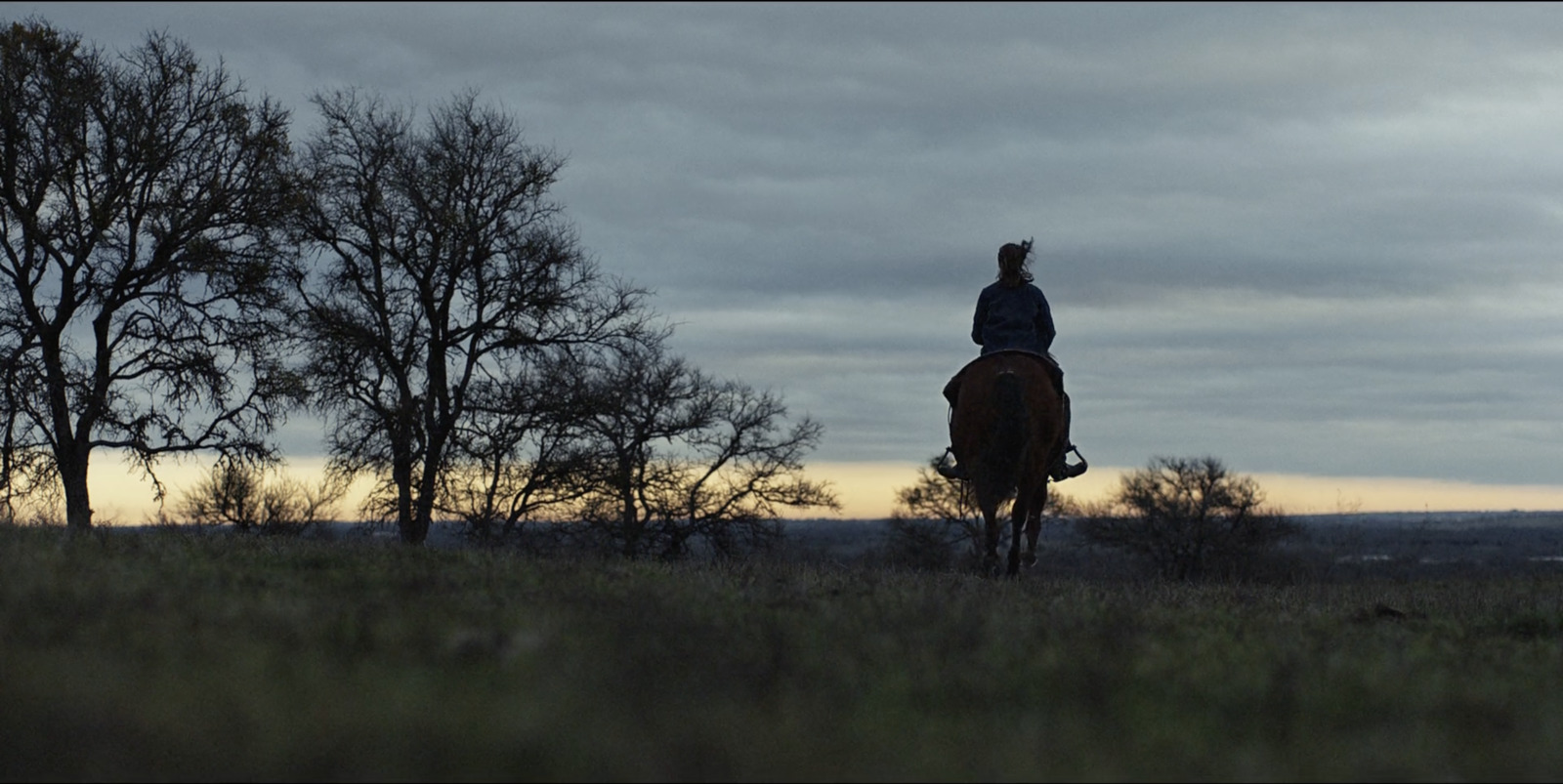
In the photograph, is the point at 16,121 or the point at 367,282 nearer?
the point at 16,121

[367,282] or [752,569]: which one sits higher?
[367,282]

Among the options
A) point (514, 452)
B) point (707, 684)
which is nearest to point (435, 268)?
point (514, 452)

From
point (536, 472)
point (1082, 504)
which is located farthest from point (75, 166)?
point (1082, 504)

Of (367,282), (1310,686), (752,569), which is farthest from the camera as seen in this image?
(367,282)

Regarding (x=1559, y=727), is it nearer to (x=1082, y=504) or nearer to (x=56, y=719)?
(x=56, y=719)

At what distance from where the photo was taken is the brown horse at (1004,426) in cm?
1320

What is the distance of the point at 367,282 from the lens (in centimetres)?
3622

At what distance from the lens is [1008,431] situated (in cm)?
1325

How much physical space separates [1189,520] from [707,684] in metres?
65.1

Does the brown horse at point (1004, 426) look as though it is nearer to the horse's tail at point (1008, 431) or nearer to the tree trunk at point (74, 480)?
the horse's tail at point (1008, 431)

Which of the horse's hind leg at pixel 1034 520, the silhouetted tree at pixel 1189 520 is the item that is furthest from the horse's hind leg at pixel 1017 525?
the silhouetted tree at pixel 1189 520

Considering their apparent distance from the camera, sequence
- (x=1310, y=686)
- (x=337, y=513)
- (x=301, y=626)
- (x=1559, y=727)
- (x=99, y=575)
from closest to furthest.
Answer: (x=1559, y=727)
(x=1310, y=686)
(x=301, y=626)
(x=99, y=575)
(x=337, y=513)

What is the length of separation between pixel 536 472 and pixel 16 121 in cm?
1459

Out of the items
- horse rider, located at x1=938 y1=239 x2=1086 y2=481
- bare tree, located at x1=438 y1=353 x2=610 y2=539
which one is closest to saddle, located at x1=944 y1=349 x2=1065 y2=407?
horse rider, located at x1=938 y1=239 x2=1086 y2=481
